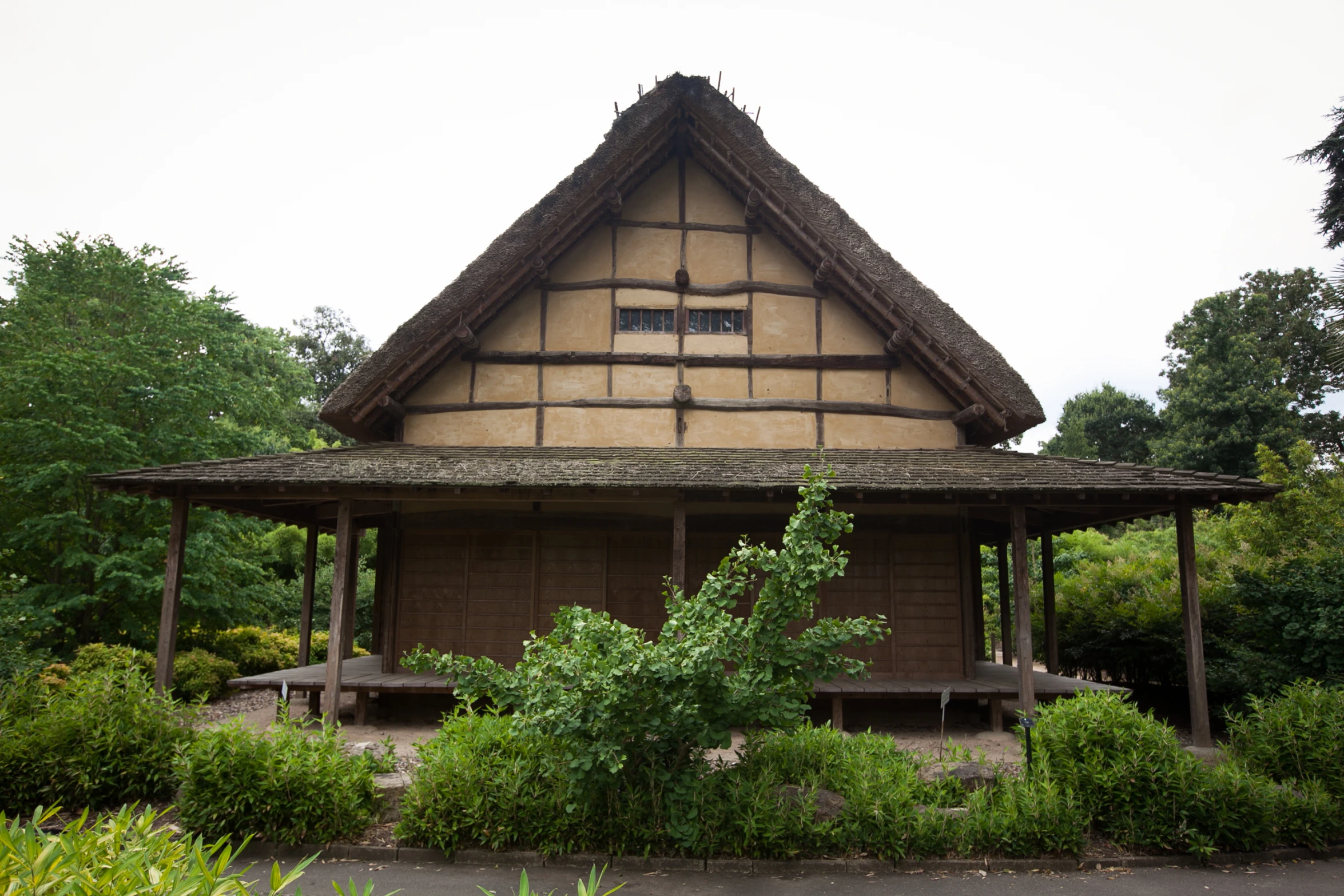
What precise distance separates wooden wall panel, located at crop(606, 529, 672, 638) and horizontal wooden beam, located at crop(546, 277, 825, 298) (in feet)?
11.8

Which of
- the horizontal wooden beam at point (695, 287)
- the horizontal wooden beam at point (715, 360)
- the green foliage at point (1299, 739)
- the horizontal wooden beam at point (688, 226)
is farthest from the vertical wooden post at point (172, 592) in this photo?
the green foliage at point (1299, 739)

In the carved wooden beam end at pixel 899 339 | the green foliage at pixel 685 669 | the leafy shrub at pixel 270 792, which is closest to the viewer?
the green foliage at pixel 685 669

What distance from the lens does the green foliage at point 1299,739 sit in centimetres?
679

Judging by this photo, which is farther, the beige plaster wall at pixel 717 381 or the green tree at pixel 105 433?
the green tree at pixel 105 433

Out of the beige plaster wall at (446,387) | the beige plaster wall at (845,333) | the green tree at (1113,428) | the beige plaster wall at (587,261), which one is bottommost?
the beige plaster wall at (446,387)

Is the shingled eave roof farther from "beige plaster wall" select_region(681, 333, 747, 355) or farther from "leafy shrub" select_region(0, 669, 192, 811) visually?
"leafy shrub" select_region(0, 669, 192, 811)

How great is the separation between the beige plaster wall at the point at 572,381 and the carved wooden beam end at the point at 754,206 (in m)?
3.07

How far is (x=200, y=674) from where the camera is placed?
44.8ft

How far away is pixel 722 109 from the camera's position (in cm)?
1179

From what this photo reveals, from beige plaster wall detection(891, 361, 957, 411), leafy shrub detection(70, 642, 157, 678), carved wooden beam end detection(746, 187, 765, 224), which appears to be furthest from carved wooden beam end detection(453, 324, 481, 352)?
leafy shrub detection(70, 642, 157, 678)

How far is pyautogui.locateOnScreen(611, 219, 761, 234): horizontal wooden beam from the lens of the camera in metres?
12.2

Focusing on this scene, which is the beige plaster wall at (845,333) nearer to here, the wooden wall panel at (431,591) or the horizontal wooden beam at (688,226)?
the horizontal wooden beam at (688,226)

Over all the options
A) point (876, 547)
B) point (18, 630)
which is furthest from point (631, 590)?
point (18, 630)

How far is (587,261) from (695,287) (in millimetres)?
1652
